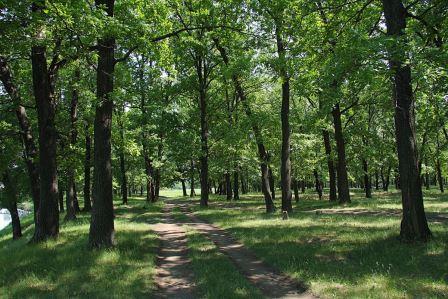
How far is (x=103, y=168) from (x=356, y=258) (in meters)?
8.10

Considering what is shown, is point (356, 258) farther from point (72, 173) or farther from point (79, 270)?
point (72, 173)

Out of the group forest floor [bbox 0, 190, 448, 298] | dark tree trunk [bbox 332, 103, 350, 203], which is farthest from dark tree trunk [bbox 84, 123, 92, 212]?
dark tree trunk [bbox 332, 103, 350, 203]

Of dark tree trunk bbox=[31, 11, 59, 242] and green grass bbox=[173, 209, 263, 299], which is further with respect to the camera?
dark tree trunk bbox=[31, 11, 59, 242]

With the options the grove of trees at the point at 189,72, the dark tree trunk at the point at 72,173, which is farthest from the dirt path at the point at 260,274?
the dark tree trunk at the point at 72,173

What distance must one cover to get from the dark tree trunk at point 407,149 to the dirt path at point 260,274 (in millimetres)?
4331

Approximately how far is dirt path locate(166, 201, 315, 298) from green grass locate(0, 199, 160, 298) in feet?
7.68

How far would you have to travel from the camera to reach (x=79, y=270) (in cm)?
990

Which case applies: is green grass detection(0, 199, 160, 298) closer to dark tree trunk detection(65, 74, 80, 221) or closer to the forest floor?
the forest floor

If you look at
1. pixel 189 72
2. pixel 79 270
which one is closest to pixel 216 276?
pixel 79 270

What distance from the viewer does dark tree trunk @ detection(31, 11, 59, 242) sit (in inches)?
571

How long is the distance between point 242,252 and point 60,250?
590 centimetres

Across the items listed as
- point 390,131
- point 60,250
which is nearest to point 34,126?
point 60,250

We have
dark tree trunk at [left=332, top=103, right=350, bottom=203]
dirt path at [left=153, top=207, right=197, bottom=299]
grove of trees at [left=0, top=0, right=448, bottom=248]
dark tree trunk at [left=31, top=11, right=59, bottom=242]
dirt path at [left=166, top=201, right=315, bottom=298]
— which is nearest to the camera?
dirt path at [left=166, top=201, right=315, bottom=298]

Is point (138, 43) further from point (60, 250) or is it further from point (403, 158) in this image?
point (403, 158)
